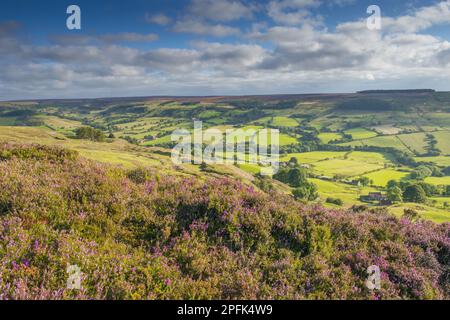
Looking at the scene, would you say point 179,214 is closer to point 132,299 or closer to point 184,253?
point 184,253

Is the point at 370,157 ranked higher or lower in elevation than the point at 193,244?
lower

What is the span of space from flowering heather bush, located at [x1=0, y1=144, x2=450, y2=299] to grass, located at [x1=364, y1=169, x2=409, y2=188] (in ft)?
396

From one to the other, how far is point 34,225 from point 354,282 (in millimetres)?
6801

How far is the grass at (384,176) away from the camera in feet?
390

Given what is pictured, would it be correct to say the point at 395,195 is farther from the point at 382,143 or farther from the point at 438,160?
the point at 382,143

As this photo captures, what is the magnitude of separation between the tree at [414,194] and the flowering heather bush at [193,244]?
3892 inches

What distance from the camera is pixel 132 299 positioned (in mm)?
5109

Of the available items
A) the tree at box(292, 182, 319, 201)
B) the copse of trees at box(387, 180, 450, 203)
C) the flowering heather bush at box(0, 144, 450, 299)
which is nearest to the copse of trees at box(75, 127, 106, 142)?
the tree at box(292, 182, 319, 201)

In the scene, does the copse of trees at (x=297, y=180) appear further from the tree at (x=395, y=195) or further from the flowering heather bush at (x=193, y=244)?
the flowering heather bush at (x=193, y=244)

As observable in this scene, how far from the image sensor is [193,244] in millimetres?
6957

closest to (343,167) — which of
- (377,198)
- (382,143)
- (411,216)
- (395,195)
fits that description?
(377,198)

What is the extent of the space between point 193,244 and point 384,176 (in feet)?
456

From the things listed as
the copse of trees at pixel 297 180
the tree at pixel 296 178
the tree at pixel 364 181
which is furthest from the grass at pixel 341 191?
the tree at pixel 296 178
